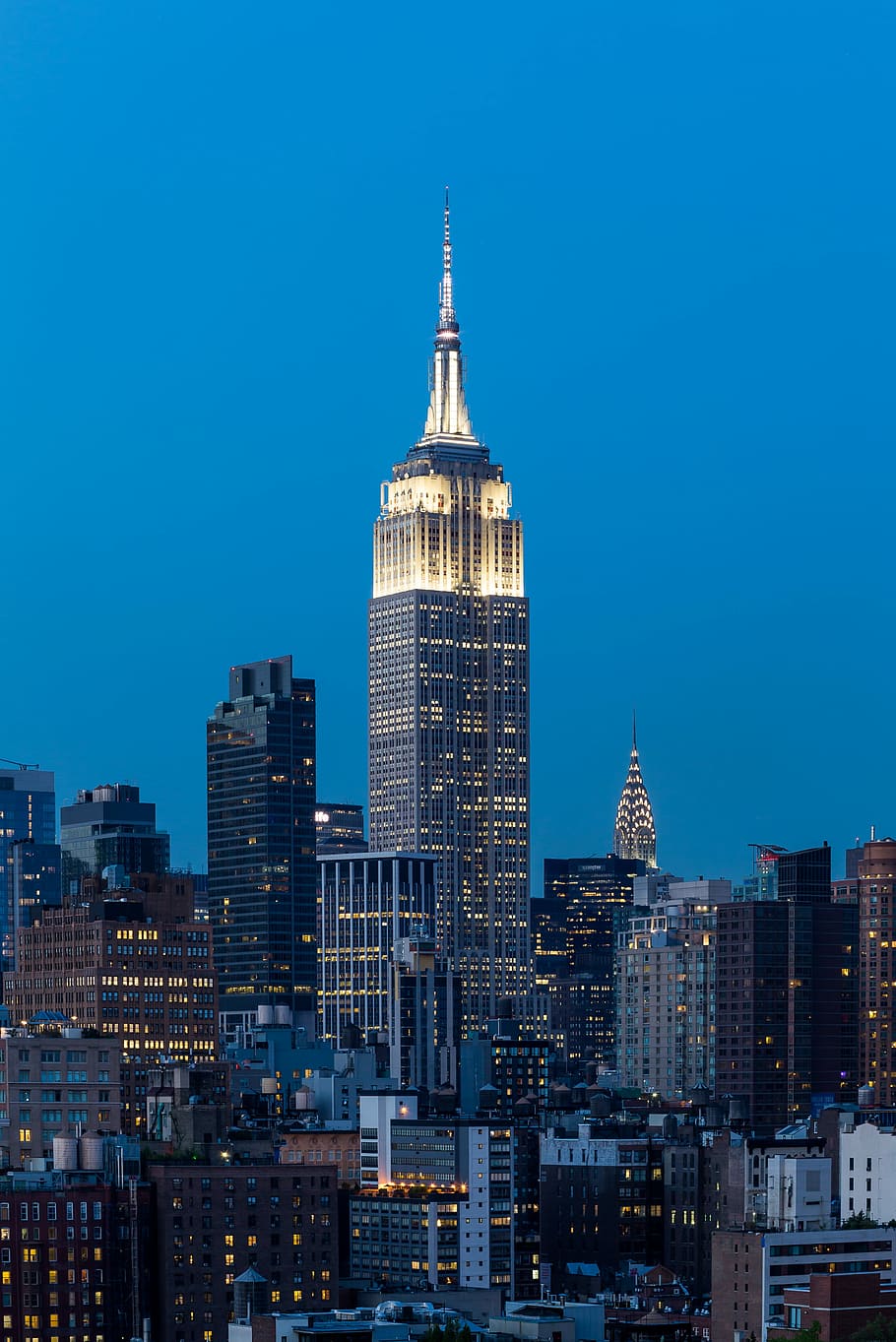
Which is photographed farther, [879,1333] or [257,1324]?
[257,1324]

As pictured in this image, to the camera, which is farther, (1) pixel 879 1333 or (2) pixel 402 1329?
(2) pixel 402 1329

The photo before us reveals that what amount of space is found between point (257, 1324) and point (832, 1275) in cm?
3389

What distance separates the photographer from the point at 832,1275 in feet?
622

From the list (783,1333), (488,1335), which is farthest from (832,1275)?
(488,1335)

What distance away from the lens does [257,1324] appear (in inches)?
7667

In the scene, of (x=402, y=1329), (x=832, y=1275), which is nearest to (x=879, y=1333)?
(x=832, y=1275)

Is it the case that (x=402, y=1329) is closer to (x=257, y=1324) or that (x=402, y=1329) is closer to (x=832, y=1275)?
(x=257, y=1324)

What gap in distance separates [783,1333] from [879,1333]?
68.1 ft

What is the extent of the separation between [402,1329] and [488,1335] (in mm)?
10648

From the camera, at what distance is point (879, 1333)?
580 feet

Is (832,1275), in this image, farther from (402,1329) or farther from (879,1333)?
(402,1329)

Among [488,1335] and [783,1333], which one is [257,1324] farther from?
[783,1333]

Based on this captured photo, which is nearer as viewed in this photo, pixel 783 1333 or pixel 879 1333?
pixel 879 1333

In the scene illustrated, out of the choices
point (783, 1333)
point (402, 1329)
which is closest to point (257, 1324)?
point (402, 1329)
